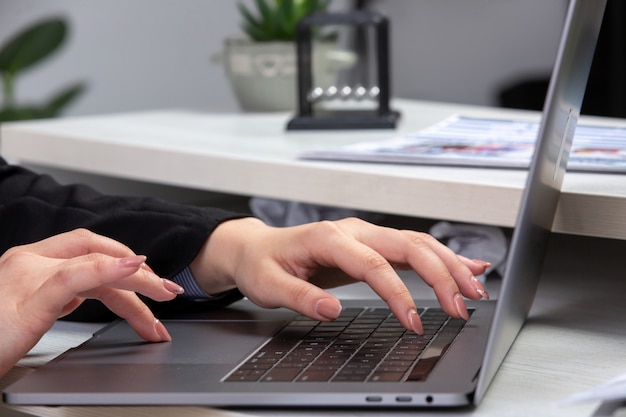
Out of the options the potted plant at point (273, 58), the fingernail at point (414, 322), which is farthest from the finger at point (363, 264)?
the potted plant at point (273, 58)

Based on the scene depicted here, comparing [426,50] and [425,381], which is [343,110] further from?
[426,50]

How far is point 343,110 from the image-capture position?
146 cm

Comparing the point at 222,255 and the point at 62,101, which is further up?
the point at 222,255

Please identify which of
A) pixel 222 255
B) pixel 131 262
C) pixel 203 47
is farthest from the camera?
pixel 203 47

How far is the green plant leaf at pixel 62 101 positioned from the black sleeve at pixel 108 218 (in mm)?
2354

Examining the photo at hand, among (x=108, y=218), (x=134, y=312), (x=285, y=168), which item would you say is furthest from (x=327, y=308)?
(x=285, y=168)

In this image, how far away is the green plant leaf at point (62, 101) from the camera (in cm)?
321

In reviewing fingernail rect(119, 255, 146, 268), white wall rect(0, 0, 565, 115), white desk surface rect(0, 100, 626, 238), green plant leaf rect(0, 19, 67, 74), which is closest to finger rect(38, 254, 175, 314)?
fingernail rect(119, 255, 146, 268)

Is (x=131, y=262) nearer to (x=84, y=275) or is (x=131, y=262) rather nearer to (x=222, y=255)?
(x=84, y=275)

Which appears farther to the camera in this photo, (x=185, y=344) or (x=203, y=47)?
(x=203, y=47)

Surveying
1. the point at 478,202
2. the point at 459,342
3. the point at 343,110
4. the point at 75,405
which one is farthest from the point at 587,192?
the point at 343,110

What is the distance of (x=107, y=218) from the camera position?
82cm

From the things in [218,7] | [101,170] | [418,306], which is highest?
[418,306]

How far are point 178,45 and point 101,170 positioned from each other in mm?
2496
